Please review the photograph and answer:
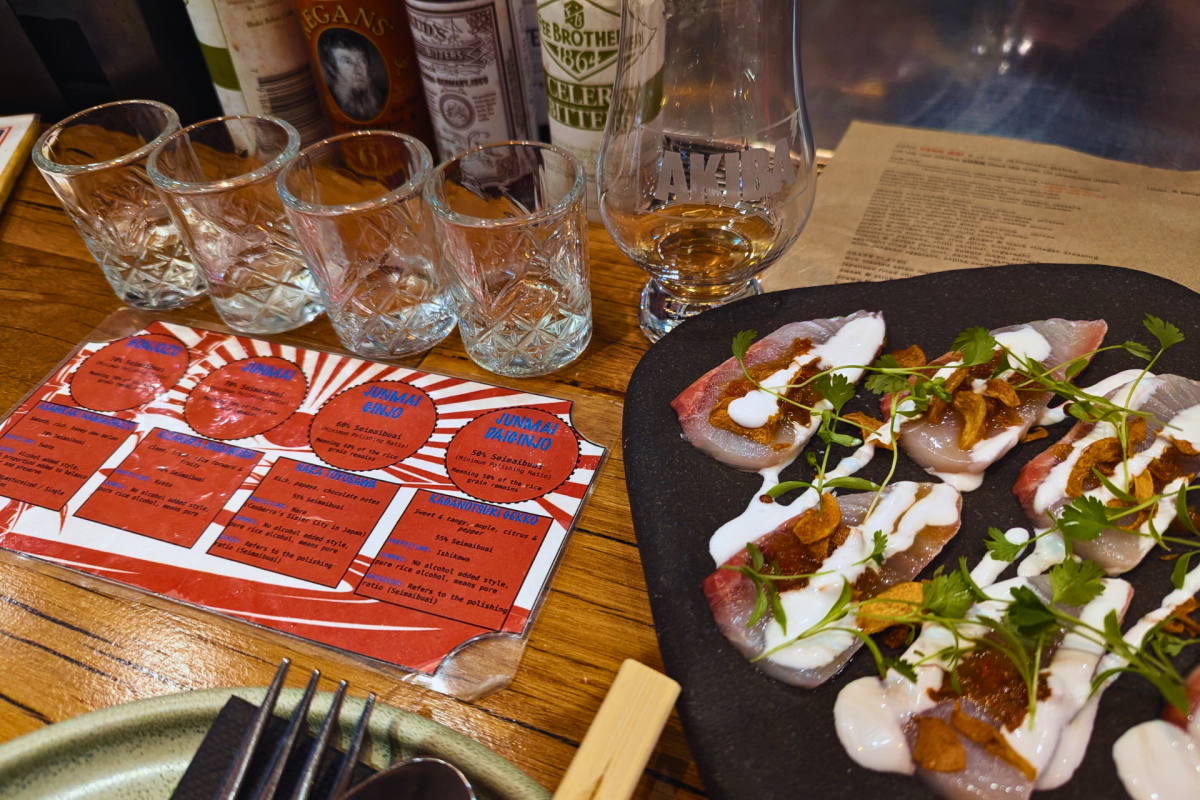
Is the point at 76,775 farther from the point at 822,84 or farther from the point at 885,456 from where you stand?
the point at 822,84

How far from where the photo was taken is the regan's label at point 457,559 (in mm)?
556

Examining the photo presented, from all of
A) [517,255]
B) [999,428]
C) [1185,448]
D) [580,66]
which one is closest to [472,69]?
[580,66]

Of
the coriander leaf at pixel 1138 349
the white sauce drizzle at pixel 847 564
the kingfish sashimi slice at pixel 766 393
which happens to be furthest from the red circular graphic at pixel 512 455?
the coriander leaf at pixel 1138 349

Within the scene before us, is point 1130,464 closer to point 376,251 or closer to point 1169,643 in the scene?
point 1169,643

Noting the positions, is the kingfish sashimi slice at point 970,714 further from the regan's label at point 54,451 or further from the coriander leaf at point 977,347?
the regan's label at point 54,451

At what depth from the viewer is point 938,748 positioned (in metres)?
0.42

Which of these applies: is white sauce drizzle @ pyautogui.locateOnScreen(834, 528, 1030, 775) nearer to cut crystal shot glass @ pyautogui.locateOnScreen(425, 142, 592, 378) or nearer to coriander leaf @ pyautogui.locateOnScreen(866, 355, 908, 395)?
coriander leaf @ pyautogui.locateOnScreen(866, 355, 908, 395)

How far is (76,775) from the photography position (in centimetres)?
46

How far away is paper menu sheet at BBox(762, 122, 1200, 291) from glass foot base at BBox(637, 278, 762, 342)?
0.08m

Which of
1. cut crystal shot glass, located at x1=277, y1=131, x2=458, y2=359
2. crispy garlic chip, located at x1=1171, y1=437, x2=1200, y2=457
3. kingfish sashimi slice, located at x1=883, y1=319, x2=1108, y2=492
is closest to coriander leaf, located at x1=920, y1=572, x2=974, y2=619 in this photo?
kingfish sashimi slice, located at x1=883, y1=319, x2=1108, y2=492

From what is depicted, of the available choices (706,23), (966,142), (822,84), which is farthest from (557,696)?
(822,84)

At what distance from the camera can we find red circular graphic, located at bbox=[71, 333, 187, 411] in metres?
0.74

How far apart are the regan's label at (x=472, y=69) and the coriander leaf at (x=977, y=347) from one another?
0.53m

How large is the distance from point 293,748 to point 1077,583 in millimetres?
481
